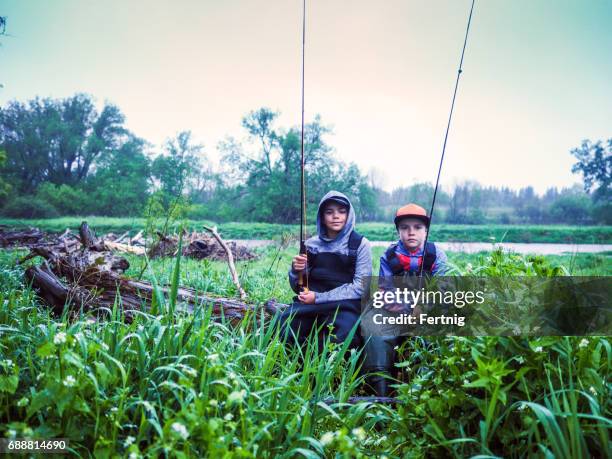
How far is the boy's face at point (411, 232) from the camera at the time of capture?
3.24 m

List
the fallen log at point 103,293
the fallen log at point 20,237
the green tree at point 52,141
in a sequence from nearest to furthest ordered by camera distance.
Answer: the fallen log at point 103,293, the fallen log at point 20,237, the green tree at point 52,141

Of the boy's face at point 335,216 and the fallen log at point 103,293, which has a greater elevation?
the boy's face at point 335,216

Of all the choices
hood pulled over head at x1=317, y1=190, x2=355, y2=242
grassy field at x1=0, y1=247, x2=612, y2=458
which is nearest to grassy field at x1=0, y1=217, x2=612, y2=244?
hood pulled over head at x1=317, y1=190, x2=355, y2=242

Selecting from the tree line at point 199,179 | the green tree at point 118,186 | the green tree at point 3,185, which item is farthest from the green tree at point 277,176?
the green tree at point 3,185

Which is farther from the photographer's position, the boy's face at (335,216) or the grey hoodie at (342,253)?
the boy's face at (335,216)

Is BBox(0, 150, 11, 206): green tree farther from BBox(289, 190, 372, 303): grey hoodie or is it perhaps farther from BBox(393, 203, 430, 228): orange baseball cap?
BBox(393, 203, 430, 228): orange baseball cap

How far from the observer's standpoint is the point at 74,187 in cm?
888

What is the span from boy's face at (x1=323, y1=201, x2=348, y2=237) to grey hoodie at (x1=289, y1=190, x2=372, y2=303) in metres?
0.05

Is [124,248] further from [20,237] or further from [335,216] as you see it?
[335,216]

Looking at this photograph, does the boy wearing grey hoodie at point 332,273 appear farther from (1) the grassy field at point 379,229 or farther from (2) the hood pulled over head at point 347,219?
(1) the grassy field at point 379,229

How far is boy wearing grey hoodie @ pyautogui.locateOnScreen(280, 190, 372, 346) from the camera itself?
10.4ft

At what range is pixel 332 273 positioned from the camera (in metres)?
3.36

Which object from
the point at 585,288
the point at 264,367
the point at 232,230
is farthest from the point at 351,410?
the point at 232,230

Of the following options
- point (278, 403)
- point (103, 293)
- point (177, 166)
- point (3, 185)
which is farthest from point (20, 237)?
point (278, 403)
